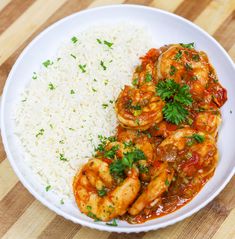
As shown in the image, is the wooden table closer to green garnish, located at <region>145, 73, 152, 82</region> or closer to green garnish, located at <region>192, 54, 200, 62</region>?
green garnish, located at <region>192, 54, 200, 62</region>

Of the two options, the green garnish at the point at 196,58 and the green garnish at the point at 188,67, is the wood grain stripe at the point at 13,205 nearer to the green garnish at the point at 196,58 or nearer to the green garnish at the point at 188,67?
the green garnish at the point at 188,67

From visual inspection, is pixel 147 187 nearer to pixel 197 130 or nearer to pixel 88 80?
pixel 197 130

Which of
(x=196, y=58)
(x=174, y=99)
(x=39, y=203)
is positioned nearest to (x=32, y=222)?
(x=39, y=203)

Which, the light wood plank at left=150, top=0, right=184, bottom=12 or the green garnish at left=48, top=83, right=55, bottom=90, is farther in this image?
the light wood plank at left=150, top=0, right=184, bottom=12

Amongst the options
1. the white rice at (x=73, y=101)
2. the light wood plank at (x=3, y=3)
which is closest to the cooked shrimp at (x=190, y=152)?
the white rice at (x=73, y=101)

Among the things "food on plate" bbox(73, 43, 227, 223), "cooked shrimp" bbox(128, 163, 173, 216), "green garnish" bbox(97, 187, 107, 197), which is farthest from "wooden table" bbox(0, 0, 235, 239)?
"green garnish" bbox(97, 187, 107, 197)
